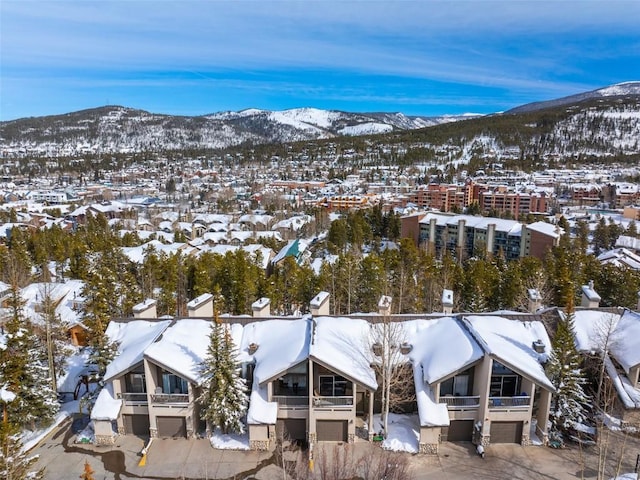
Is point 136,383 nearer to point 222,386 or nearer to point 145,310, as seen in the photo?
point 222,386

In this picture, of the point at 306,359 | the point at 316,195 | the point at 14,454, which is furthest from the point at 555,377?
the point at 316,195

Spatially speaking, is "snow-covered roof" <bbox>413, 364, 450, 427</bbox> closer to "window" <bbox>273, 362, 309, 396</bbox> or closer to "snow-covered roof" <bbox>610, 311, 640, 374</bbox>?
"window" <bbox>273, 362, 309, 396</bbox>

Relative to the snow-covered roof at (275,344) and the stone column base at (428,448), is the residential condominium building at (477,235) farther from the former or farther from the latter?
the stone column base at (428,448)

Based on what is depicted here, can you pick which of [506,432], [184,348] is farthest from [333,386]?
[506,432]

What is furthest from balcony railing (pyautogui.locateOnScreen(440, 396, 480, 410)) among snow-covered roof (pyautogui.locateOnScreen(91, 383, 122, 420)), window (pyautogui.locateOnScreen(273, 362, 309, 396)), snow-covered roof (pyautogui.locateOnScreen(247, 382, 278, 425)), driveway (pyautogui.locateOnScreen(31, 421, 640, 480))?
snow-covered roof (pyautogui.locateOnScreen(91, 383, 122, 420))

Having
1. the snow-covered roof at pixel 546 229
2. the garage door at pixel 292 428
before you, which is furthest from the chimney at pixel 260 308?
the snow-covered roof at pixel 546 229

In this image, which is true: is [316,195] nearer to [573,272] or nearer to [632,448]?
[573,272]
